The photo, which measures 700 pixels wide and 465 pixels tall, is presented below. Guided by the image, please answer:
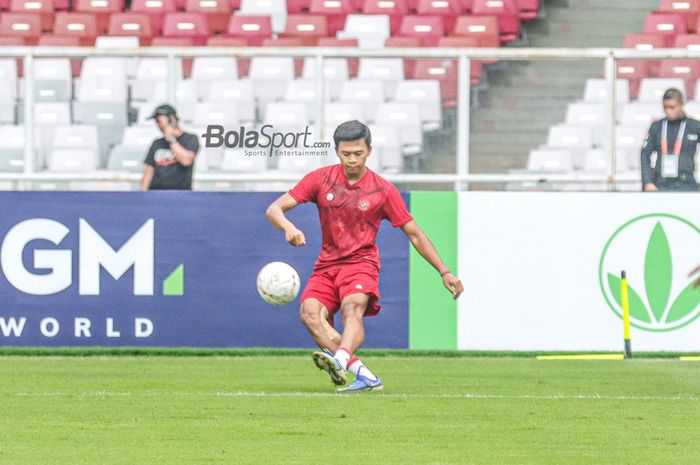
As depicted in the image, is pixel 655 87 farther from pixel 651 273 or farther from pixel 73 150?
pixel 73 150

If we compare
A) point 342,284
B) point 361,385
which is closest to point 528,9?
point 342,284

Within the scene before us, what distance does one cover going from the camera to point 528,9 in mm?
23500

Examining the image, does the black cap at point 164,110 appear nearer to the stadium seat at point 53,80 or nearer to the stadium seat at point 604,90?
the stadium seat at point 53,80

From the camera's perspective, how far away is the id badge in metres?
16.2

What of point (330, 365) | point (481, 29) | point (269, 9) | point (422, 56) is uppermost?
point (269, 9)

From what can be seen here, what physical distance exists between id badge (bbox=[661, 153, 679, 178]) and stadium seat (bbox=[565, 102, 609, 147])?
0.64 meters

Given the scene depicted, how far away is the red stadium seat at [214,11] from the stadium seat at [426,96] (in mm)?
8304

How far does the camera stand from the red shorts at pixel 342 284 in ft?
39.5

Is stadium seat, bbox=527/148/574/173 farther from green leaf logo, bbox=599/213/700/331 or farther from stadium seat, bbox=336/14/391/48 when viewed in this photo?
stadium seat, bbox=336/14/391/48

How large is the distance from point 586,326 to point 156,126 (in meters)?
4.71

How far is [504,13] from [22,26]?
6.91m

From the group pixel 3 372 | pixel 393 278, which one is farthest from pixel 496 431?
pixel 393 278

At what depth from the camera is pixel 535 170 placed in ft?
53.9

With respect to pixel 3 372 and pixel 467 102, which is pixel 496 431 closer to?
pixel 3 372
